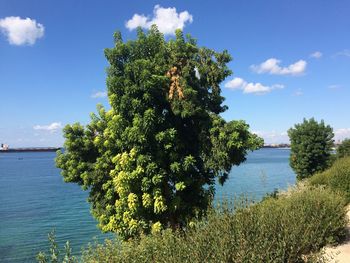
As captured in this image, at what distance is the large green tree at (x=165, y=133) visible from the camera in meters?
14.5

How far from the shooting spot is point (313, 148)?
146 feet

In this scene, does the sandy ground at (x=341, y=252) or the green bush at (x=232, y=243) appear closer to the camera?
the green bush at (x=232, y=243)

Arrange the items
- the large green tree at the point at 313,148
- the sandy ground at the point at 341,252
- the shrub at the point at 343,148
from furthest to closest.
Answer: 1. the shrub at the point at 343,148
2. the large green tree at the point at 313,148
3. the sandy ground at the point at 341,252

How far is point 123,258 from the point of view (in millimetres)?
6930

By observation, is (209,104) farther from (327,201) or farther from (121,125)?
(327,201)

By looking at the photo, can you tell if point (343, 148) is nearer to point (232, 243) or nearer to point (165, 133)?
point (165, 133)

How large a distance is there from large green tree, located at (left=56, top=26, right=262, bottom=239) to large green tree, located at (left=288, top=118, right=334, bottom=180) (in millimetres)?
31681

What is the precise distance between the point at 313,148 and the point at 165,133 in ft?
114

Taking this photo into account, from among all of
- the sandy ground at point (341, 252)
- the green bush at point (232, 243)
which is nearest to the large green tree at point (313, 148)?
the sandy ground at point (341, 252)

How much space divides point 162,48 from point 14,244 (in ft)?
74.9

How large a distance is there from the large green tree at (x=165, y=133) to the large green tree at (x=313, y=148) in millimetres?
31681

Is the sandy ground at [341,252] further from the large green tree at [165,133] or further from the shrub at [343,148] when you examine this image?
the shrub at [343,148]

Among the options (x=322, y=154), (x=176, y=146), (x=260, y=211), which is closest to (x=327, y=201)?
(x=260, y=211)

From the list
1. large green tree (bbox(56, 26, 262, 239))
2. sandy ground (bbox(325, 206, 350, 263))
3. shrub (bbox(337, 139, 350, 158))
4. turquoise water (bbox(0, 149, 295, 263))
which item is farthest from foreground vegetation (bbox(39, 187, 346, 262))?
shrub (bbox(337, 139, 350, 158))
